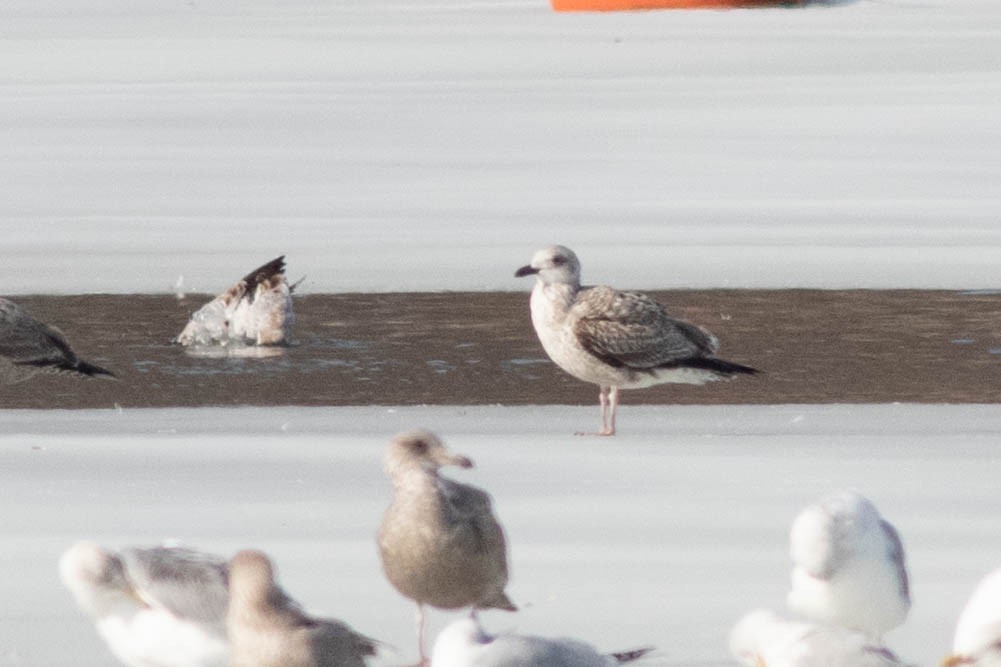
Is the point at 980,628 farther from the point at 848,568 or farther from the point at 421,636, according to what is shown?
the point at 421,636

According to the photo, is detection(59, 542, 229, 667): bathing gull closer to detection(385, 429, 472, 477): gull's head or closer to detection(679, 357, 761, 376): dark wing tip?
detection(385, 429, 472, 477): gull's head

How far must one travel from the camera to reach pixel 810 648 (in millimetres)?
5355

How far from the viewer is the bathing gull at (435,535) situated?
6535mm

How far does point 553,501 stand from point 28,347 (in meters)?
2.75

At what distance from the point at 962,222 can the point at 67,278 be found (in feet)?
20.7

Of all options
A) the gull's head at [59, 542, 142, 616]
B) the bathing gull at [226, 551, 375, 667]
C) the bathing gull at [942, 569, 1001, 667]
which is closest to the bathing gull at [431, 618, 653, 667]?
the bathing gull at [226, 551, 375, 667]

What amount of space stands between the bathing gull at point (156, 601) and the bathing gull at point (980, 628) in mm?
1708

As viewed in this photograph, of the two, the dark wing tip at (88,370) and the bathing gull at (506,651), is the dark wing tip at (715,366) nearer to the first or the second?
the dark wing tip at (88,370)

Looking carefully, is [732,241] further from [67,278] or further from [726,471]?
[726,471]

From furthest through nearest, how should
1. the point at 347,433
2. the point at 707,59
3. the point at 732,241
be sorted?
the point at 707,59 → the point at 732,241 → the point at 347,433

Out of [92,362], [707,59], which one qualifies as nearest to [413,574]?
[92,362]

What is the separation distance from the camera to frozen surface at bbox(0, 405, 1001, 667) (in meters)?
7.19

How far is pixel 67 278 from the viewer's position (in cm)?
1474

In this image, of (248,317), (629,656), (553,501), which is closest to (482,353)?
(248,317)
